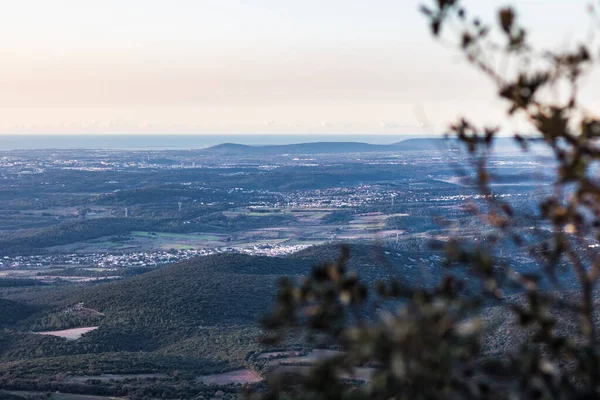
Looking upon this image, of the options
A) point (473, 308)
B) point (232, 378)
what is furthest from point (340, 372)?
point (232, 378)

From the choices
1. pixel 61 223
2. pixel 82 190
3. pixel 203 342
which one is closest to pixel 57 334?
pixel 203 342

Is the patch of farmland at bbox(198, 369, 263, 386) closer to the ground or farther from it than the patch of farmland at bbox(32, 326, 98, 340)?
farther from it

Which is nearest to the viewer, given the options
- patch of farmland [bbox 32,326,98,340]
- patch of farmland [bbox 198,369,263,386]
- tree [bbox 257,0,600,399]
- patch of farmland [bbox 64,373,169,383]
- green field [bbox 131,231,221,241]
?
tree [bbox 257,0,600,399]

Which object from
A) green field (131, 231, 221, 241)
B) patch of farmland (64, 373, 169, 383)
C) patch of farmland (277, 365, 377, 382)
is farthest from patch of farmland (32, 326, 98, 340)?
green field (131, 231, 221, 241)

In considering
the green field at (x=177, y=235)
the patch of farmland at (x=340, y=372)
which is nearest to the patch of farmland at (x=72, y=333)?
the patch of farmland at (x=340, y=372)

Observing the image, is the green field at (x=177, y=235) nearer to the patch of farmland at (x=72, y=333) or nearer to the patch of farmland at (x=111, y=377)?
the patch of farmland at (x=72, y=333)

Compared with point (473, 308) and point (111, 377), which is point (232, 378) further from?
point (473, 308)

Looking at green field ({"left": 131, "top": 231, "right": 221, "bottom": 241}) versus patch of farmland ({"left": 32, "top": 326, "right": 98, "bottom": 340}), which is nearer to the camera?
patch of farmland ({"left": 32, "top": 326, "right": 98, "bottom": 340})

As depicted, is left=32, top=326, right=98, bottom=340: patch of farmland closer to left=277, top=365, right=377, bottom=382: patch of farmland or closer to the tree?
left=277, top=365, right=377, bottom=382: patch of farmland

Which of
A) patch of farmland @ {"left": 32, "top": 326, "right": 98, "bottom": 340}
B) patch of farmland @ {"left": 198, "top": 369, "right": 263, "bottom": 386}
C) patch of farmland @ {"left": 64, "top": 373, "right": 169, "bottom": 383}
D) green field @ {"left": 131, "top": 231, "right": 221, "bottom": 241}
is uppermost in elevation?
patch of farmland @ {"left": 64, "top": 373, "right": 169, "bottom": 383}

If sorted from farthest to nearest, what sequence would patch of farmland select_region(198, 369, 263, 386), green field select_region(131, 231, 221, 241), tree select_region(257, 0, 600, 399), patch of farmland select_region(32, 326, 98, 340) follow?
green field select_region(131, 231, 221, 241)
patch of farmland select_region(32, 326, 98, 340)
patch of farmland select_region(198, 369, 263, 386)
tree select_region(257, 0, 600, 399)

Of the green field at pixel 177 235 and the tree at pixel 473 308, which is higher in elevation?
the tree at pixel 473 308

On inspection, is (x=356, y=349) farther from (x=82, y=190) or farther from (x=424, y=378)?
(x=82, y=190)
